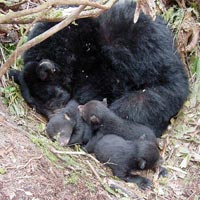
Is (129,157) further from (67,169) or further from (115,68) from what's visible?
(115,68)

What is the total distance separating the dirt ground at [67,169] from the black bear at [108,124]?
0.28 m

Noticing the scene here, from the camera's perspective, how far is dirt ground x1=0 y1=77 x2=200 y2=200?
10.9 feet

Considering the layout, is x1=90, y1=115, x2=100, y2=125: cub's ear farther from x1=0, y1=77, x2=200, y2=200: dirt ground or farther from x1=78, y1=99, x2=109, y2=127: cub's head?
x1=0, y1=77, x2=200, y2=200: dirt ground

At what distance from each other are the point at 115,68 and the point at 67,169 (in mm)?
1428

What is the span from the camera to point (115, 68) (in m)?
4.77

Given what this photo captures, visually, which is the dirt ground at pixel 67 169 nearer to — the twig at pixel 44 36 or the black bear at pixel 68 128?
the black bear at pixel 68 128

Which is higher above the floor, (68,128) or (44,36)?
(44,36)

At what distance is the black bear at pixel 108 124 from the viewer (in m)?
4.32

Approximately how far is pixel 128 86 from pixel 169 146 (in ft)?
2.29

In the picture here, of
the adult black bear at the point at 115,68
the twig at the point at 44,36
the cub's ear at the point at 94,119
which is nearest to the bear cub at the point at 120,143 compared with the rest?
the cub's ear at the point at 94,119

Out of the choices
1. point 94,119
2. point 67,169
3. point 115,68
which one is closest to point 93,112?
point 94,119

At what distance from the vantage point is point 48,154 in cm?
373

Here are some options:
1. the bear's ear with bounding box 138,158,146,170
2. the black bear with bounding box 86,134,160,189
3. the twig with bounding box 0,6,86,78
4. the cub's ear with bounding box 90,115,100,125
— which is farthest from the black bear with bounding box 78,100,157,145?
the twig with bounding box 0,6,86,78

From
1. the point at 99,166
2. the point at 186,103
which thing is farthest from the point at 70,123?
the point at 186,103
